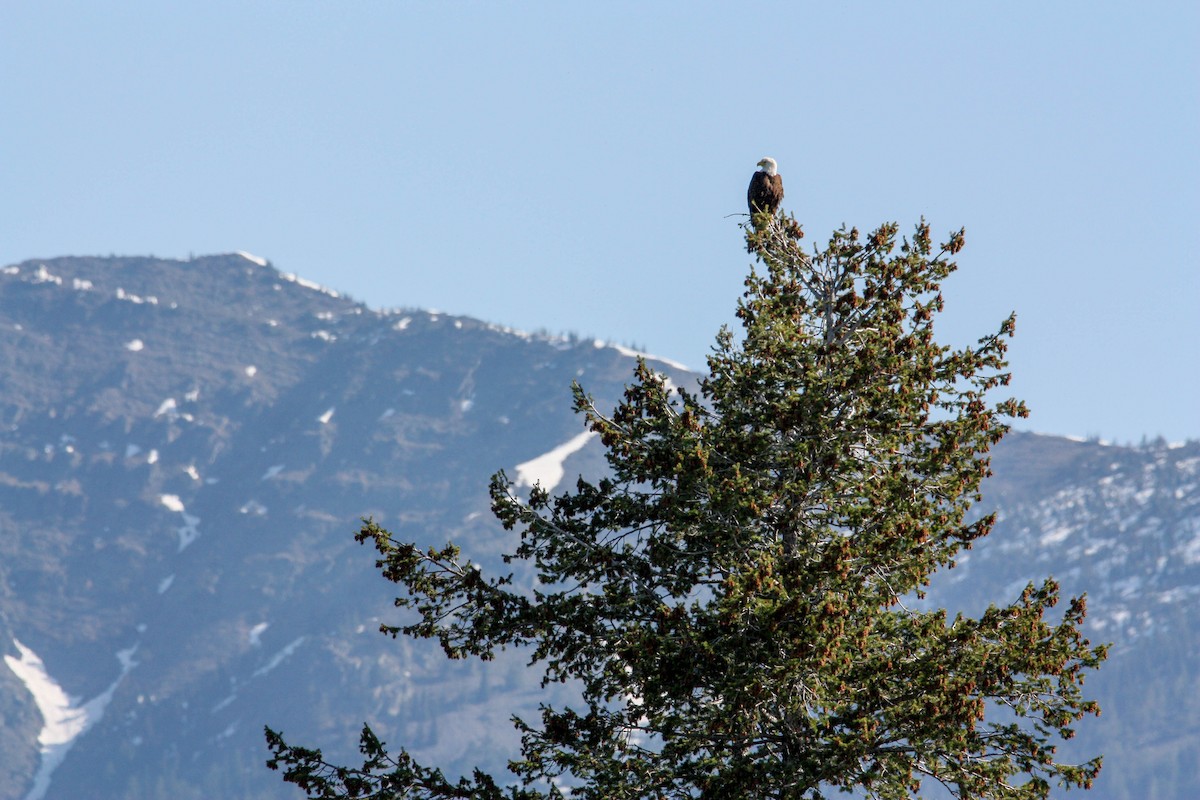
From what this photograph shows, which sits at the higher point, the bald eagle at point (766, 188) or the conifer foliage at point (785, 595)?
the bald eagle at point (766, 188)

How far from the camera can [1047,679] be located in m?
22.2

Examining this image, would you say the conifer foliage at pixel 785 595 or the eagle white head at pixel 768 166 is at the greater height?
the eagle white head at pixel 768 166

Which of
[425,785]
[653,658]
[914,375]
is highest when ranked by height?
[914,375]

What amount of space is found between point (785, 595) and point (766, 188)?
8861 mm

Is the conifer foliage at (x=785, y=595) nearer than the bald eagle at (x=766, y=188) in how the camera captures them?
Yes

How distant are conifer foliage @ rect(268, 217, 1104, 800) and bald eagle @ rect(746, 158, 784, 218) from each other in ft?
9.82

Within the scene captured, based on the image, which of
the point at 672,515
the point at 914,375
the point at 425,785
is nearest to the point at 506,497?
the point at 672,515

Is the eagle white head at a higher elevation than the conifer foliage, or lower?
higher

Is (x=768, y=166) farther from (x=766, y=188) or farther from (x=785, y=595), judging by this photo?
(x=785, y=595)

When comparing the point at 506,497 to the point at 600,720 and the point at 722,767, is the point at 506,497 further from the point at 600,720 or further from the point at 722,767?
the point at 722,767

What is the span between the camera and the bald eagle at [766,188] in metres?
27.4

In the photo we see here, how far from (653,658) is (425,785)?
3.20 meters

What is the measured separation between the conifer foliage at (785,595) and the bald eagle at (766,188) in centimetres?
299

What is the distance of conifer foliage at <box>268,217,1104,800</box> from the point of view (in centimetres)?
Answer: 2120
